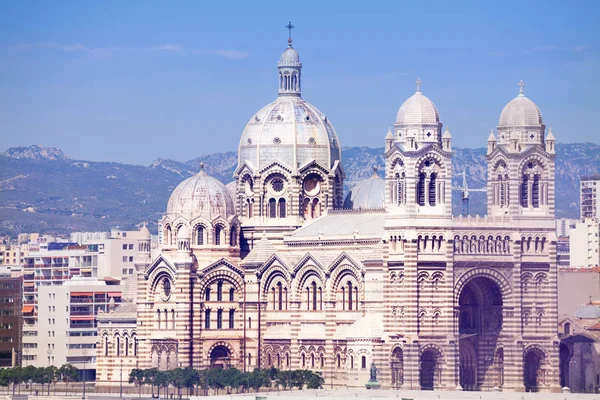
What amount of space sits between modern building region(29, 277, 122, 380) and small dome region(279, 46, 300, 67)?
26462mm

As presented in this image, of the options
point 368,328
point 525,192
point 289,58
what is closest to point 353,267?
point 368,328

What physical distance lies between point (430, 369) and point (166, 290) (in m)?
22.3

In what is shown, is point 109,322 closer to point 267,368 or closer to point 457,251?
point 267,368

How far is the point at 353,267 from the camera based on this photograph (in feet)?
456

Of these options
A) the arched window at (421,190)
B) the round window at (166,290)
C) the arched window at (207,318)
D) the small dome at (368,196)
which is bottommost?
the arched window at (207,318)

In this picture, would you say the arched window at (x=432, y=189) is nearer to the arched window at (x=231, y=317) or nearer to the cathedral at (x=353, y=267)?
the cathedral at (x=353, y=267)

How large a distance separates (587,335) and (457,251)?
706 inches

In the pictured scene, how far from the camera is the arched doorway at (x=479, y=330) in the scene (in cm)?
13688

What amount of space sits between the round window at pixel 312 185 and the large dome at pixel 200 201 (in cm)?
664

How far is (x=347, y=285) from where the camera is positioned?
140 metres

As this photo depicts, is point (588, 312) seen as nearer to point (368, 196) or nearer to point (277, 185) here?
point (368, 196)

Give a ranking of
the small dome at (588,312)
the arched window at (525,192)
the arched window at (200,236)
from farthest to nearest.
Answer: the small dome at (588,312), the arched window at (200,236), the arched window at (525,192)

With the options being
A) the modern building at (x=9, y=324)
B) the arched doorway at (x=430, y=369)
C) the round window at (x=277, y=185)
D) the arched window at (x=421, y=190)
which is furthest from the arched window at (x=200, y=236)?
the modern building at (x=9, y=324)

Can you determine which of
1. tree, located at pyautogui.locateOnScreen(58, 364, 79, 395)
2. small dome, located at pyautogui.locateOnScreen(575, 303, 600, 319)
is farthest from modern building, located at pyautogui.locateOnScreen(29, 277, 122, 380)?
small dome, located at pyautogui.locateOnScreen(575, 303, 600, 319)
